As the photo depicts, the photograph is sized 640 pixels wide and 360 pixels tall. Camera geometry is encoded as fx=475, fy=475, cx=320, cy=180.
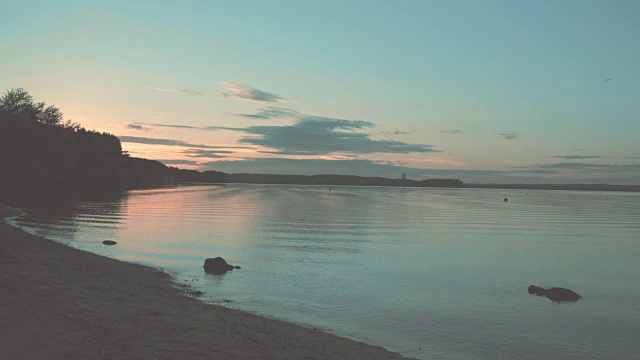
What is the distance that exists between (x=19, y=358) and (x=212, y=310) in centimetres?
751

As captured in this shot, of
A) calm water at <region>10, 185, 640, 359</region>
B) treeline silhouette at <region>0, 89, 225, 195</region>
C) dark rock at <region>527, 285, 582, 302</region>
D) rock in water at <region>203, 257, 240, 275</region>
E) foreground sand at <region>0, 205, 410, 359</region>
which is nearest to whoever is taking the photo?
foreground sand at <region>0, 205, 410, 359</region>

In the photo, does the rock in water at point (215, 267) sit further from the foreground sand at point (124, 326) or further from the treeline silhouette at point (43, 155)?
the treeline silhouette at point (43, 155)

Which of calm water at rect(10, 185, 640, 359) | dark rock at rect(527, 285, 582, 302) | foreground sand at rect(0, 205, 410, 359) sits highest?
foreground sand at rect(0, 205, 410, 359)

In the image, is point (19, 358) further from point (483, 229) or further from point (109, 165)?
point (109, 165)

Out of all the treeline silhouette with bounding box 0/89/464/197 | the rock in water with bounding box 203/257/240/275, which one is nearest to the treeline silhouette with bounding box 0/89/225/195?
the treeline silhouette with bounding box 0/89/464/197

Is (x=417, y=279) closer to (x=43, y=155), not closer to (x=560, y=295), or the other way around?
(x=560, y=295)

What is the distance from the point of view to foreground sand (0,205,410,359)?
10156 millimetres

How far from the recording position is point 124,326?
12141 mm

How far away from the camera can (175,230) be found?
46531 millimetres

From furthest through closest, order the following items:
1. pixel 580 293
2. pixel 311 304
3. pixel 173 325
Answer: pixel 580 293, pixel 311 304, pixel 173 325

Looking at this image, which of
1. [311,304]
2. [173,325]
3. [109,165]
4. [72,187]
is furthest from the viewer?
[109,165]

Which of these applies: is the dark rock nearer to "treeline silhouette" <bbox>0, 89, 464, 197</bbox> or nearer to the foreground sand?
the foreground sand

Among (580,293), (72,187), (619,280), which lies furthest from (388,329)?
(72,187)

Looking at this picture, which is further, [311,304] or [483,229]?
[483,229]
